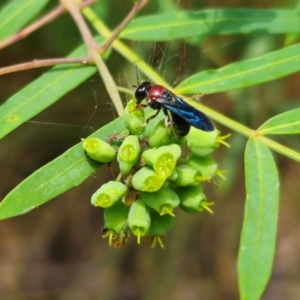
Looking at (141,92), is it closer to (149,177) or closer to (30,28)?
(149,177)

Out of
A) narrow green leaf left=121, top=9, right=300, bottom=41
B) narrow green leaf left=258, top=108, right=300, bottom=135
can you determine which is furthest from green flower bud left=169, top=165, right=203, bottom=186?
narrow green leaf left=121, top=9, right=300, bottom=41

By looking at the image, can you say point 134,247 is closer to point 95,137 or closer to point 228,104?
point 228,104

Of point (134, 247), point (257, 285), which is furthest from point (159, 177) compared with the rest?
point (134, 247)

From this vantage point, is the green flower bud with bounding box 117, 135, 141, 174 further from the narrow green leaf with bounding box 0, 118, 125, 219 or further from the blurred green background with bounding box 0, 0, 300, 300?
the blurred green background with bounding box 0, 0, 300, 300

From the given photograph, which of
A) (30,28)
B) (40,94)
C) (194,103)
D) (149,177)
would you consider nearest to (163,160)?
(149,177)

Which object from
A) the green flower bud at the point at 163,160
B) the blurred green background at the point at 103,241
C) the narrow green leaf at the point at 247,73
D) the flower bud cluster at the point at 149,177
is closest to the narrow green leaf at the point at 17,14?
the narrow green leaf at the point at 247,73

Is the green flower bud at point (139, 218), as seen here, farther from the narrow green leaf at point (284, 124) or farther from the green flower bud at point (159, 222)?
the narrow green leaf at point (284, 124)
